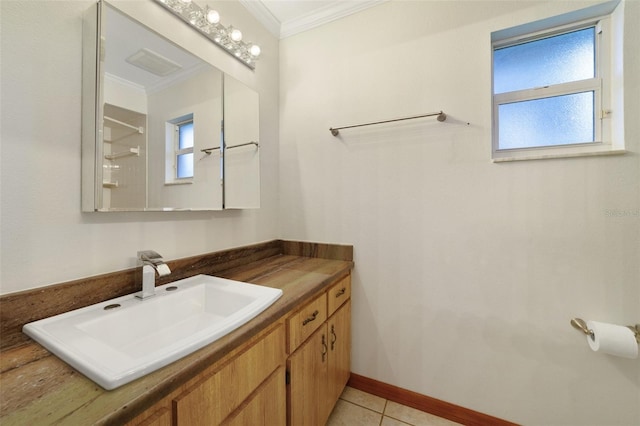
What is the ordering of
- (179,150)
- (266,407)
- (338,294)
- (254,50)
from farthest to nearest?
1. (254,50)
2. (338,294)
3. (179,150)
4. (266,407)

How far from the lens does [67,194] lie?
0.84 m

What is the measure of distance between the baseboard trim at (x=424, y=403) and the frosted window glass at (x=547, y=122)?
4.82 ft

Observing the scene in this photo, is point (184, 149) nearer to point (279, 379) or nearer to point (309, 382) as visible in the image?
point (279, 379)

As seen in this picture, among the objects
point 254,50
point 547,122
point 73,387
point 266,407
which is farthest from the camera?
point 254,50

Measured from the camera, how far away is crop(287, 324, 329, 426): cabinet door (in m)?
0.98

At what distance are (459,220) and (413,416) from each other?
3.79 feet

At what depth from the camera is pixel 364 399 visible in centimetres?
155

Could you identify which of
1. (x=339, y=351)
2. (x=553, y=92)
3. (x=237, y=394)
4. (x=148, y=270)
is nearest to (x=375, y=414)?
(x=339, y=351)

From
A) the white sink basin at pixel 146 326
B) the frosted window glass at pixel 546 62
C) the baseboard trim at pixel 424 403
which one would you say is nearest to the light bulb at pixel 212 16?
the white sink basin at pixel 146 326

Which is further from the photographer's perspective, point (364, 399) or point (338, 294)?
point (364, 399)

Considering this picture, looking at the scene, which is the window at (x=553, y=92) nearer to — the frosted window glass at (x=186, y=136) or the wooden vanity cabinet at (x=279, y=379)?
the wooden vanity cabinet at (x=279, y=379)

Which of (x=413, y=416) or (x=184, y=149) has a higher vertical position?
(x=184, y=149)

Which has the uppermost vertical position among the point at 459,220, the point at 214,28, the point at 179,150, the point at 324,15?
the point at 324,15

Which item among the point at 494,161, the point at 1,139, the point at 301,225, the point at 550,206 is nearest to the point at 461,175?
the point at 494,161
